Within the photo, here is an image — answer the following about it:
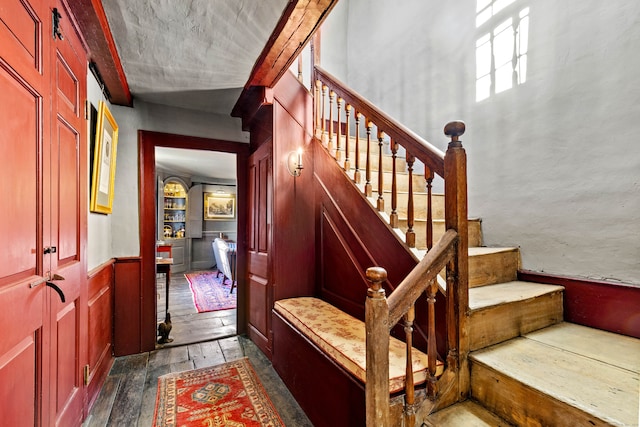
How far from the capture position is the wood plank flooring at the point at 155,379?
185 cm

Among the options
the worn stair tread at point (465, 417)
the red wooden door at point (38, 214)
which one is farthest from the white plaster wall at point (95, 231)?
the worn stair tread at point (465, 417)

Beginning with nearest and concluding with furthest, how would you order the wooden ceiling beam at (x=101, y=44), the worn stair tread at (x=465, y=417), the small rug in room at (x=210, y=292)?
the worn stair tread at (x=465, y=417) < the wooden ceiling beam at (x=101, y=44) < the small rug in room at (x=210, y=292)

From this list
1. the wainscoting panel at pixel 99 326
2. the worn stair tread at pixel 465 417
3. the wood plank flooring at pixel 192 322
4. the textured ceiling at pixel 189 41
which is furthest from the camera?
the wood plank flooring at pixel 192 322

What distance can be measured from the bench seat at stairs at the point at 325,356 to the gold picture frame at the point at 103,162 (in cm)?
161

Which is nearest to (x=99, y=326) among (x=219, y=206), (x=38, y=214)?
(x=38, y=214)

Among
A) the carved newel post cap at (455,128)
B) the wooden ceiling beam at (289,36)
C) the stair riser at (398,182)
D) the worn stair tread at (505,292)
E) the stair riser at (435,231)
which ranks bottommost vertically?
the worn stair tread at (505,292)

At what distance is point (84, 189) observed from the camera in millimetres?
1733

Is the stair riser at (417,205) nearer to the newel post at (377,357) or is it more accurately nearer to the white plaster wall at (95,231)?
the newel post at (377,357)

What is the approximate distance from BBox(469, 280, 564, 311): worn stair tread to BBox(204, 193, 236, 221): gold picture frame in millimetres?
7575

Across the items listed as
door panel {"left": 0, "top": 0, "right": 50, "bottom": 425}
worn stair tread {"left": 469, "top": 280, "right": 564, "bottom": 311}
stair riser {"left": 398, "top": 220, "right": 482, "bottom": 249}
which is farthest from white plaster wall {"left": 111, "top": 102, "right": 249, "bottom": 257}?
worn stair tread {"left": 469, "top": 280, "right": 564, "bottom": 311}

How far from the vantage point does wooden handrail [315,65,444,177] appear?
1415 mm

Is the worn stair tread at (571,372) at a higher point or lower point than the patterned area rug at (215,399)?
higher

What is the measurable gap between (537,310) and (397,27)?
306 cm

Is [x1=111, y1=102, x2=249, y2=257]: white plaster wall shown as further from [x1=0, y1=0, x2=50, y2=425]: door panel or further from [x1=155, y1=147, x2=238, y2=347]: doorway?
[x1=0, y1=0, x2=50, y2=425]: door panel
